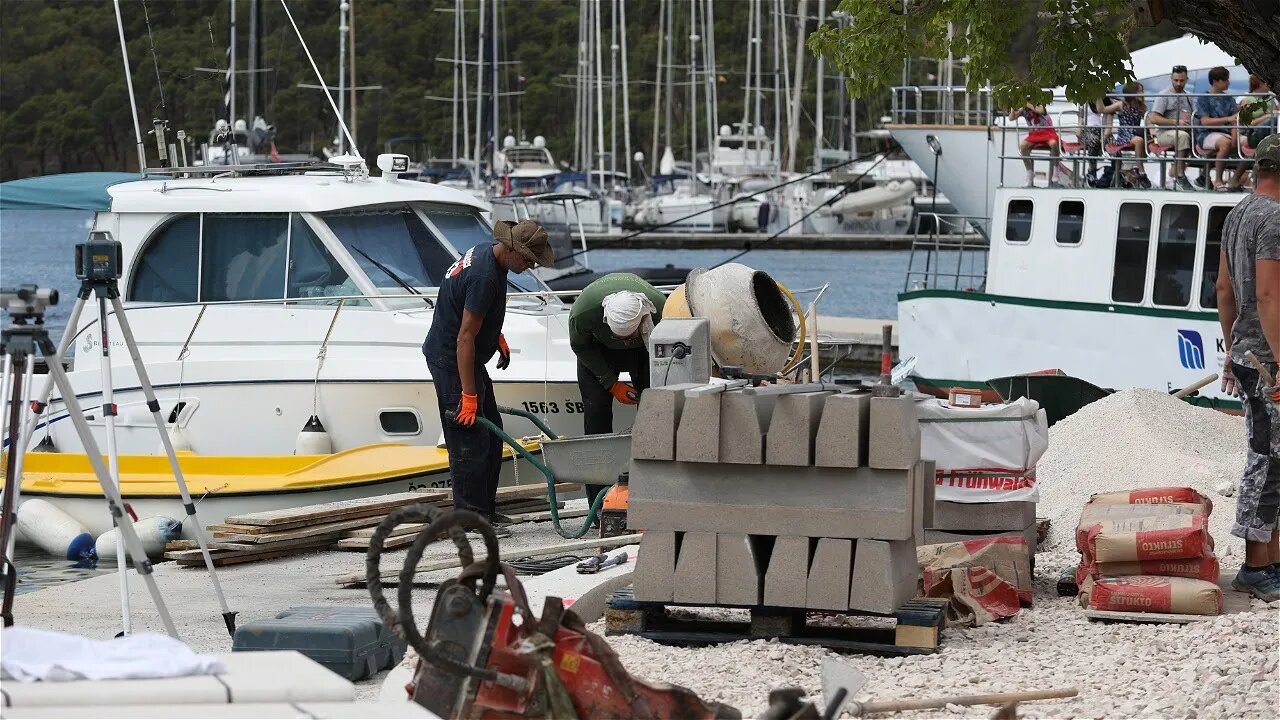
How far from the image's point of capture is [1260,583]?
747cm

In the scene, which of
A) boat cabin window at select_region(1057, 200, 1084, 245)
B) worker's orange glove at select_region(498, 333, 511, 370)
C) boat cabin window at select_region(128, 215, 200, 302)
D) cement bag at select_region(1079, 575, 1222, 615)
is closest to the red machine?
cement bag at select_region(1079, 575, 1222, 615)

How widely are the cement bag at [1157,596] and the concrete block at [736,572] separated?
5.70 ft

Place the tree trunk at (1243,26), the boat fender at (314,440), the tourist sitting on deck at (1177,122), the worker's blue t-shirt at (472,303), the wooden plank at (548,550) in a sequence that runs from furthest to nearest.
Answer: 1. the tourist sitting on deck at (1177,122)
2. the boat fender at (314,440)
3. the worker's blue t-shirt at (472,303)
4. the wooden plank at (548,550)
5. the tree trunk at (1243,26)

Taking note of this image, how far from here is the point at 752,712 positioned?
228 inches

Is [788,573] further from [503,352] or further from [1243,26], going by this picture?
[503,352]

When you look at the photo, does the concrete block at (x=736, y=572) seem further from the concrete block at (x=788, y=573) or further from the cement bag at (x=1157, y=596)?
the cement bag at (x=1157, y=596)

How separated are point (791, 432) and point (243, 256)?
822 centimetres

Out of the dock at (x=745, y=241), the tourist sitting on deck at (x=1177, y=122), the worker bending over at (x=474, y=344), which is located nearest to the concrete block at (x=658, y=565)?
the worker bending over at (x=474, y=344)

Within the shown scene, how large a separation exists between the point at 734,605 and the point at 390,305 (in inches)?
278

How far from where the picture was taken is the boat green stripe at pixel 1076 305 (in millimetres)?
17000

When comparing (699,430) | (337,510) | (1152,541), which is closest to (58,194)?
(337,510)

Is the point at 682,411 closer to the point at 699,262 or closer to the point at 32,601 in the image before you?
the point at 32,601

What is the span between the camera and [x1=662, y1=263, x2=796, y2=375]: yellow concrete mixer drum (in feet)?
30.6

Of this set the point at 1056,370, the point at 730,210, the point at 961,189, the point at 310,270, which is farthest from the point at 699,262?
the point at 310,270
